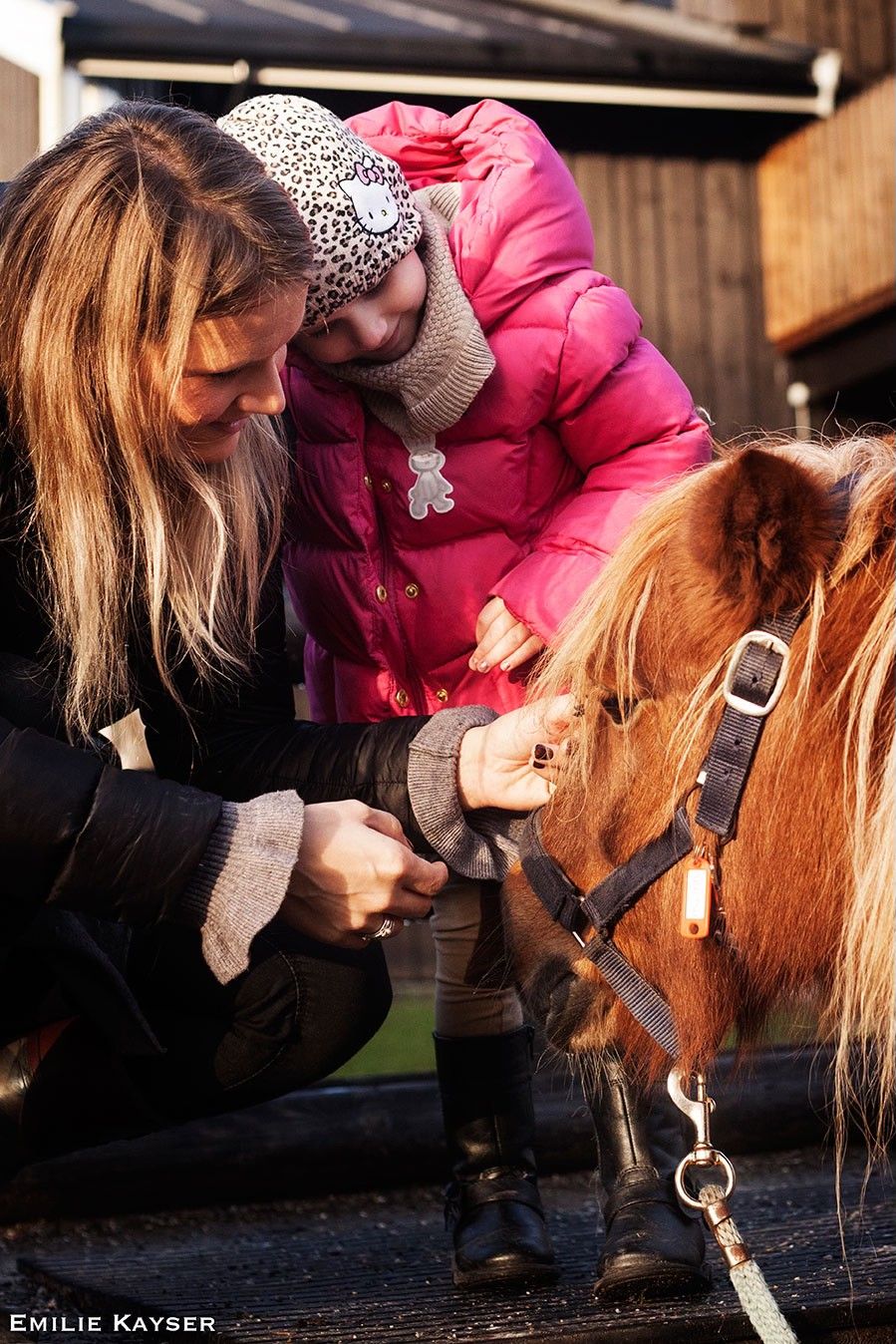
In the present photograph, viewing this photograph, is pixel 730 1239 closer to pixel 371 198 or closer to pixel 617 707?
pixel 617 707

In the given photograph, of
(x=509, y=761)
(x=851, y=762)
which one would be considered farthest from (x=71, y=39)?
(x=851, y=762)

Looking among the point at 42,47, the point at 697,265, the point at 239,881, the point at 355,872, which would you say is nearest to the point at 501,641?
the point at 355,872

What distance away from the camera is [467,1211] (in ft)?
8.11

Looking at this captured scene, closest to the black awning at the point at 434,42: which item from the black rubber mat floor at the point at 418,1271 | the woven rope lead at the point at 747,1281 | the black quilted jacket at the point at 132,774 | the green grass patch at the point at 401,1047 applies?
the green grass patch at the point at 401,1047

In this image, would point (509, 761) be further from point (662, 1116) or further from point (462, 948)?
point (662, 1116)

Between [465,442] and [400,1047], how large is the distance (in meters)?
3.18

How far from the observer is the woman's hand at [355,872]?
81.4 inches

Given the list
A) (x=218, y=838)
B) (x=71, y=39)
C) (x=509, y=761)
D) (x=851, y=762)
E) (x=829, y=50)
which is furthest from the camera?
(x=829, y=50)

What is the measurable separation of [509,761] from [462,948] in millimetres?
515

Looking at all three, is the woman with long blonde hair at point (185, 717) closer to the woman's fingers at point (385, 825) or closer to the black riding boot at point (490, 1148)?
the woman's fingers at point (385, 825)

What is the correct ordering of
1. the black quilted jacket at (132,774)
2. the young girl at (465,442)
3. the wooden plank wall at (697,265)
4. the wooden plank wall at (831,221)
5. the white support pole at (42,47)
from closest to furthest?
the black quilted jacket at (132,774)
the young girl at (465,442)
the white support pole at (42,47)
the wooden plank wall at (831,221)
the wooden plank wall at (697,265)

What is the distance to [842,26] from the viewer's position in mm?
8719

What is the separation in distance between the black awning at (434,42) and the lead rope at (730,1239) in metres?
6.09

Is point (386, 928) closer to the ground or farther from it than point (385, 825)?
closer to the ground
